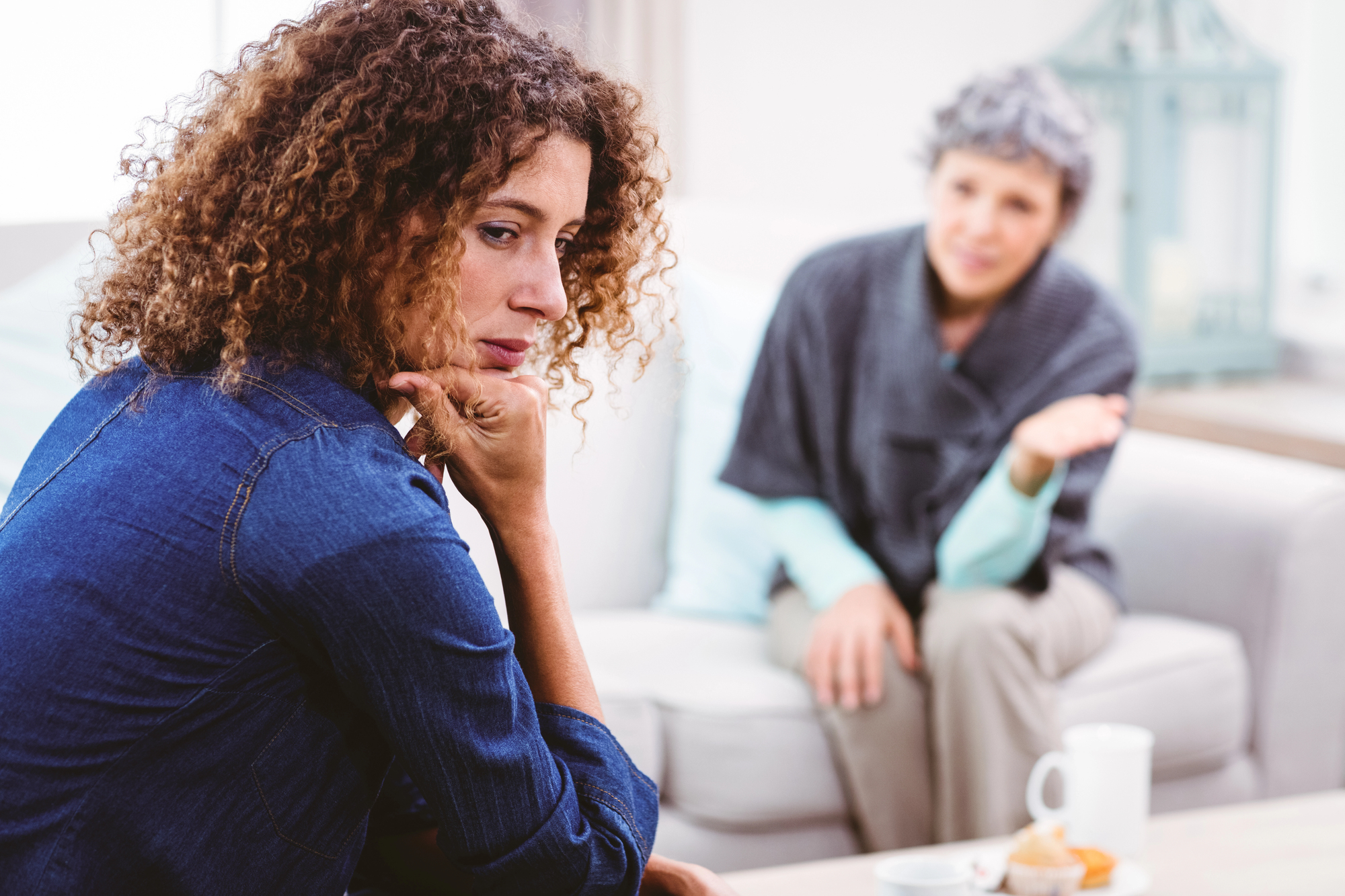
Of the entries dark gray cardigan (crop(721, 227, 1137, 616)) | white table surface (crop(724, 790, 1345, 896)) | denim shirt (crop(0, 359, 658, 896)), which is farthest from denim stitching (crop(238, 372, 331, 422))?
dark gray cardigan (crop(721, 227, 1137, 616))

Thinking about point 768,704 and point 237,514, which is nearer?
point 237,514

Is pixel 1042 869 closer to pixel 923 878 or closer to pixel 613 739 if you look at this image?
pixel 923 878

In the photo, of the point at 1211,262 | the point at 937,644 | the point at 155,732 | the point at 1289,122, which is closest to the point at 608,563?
the point at 937,644

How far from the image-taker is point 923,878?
1.01 meters

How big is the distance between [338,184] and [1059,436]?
1.00 meters

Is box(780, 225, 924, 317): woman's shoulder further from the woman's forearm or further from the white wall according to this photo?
the woman's forearm

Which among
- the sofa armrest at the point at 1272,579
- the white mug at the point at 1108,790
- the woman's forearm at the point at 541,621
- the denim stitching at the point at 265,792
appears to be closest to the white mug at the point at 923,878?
the white mug at the point at 1108,790

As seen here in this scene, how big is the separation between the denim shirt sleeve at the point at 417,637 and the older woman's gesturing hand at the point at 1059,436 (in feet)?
2.98

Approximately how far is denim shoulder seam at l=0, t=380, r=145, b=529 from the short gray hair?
1.30 m

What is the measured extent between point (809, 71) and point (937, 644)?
1417 mm

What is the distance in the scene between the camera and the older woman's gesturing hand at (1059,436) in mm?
1474

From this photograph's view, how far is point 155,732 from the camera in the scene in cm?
66

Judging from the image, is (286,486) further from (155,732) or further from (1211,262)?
(1211,262)

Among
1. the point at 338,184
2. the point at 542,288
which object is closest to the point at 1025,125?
the point at 542,288
